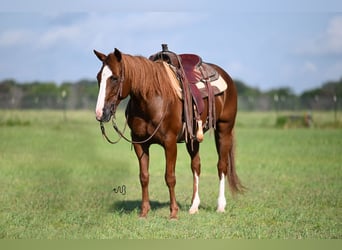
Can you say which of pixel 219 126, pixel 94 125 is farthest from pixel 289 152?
pixel 94 125

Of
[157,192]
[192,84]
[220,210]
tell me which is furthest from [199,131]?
[157,192]

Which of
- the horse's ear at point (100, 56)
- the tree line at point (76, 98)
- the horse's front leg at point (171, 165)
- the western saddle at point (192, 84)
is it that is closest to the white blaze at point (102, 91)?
the horse's ear at point (100, 56)

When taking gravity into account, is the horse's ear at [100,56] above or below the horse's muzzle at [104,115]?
above

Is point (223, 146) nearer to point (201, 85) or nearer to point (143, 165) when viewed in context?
point (201, 85)

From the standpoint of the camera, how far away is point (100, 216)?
755 cm

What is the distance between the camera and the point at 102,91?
6.46 meters

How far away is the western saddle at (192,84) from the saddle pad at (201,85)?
0.05m

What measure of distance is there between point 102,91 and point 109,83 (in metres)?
0.14

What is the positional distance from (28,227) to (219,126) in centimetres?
341

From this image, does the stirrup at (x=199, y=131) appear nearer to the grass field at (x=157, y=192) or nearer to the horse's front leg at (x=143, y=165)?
the horse's front leg at (x=143, y=165)

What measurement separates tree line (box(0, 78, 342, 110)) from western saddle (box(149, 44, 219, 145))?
2345 cm

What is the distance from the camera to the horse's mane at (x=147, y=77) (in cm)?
684

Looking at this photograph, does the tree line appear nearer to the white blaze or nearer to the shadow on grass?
the shadow on grass

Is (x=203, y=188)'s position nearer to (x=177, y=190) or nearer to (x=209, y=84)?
(x=177, y=190)
